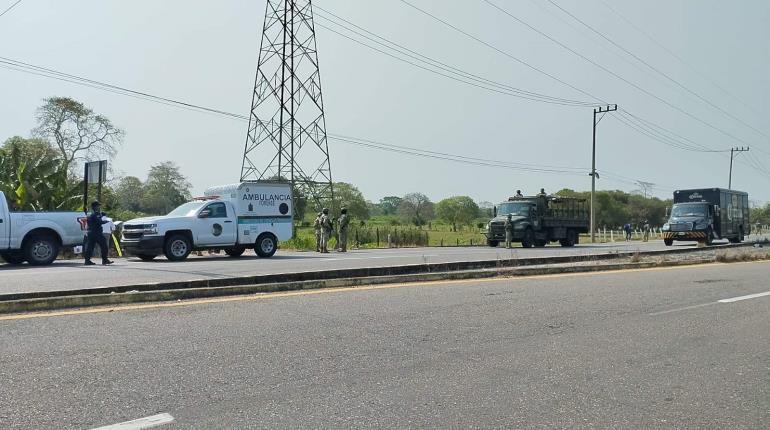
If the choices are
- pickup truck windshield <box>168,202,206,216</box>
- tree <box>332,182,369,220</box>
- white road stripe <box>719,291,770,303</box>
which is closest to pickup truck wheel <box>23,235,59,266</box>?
pickup truck windshield <box>168,202,206,216</box>

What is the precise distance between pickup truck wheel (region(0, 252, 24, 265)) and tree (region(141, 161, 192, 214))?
71.7 metres

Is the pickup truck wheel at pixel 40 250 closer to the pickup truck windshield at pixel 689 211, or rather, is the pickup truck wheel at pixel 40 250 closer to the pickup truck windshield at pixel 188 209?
the pickup truck windshield at pixel 188 209

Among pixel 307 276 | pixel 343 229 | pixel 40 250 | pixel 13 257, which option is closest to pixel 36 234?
pixel 40 250

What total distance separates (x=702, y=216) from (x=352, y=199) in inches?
3683

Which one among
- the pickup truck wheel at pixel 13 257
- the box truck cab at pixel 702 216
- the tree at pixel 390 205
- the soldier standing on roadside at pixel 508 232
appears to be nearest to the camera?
the pickup truck wheel at pixel 13 257

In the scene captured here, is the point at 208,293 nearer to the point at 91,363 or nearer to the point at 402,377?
the point at 91,363

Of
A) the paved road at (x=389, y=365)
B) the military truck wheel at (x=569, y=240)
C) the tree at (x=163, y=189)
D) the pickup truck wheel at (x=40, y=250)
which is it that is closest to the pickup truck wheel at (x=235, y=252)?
the pickup truck wheel at (x=40, y=250)

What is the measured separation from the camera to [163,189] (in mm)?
93188

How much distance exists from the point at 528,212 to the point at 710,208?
975 centimetres

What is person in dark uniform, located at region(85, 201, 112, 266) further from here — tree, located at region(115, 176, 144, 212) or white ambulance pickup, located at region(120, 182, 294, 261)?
tree, located at region(115, 176, 144, 212)

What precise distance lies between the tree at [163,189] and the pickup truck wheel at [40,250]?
7236 centimetres

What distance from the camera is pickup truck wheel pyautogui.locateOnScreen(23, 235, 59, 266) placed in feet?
55.6

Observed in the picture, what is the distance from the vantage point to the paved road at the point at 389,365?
14.5ft

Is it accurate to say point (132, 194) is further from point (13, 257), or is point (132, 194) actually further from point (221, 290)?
point (221, 290)
